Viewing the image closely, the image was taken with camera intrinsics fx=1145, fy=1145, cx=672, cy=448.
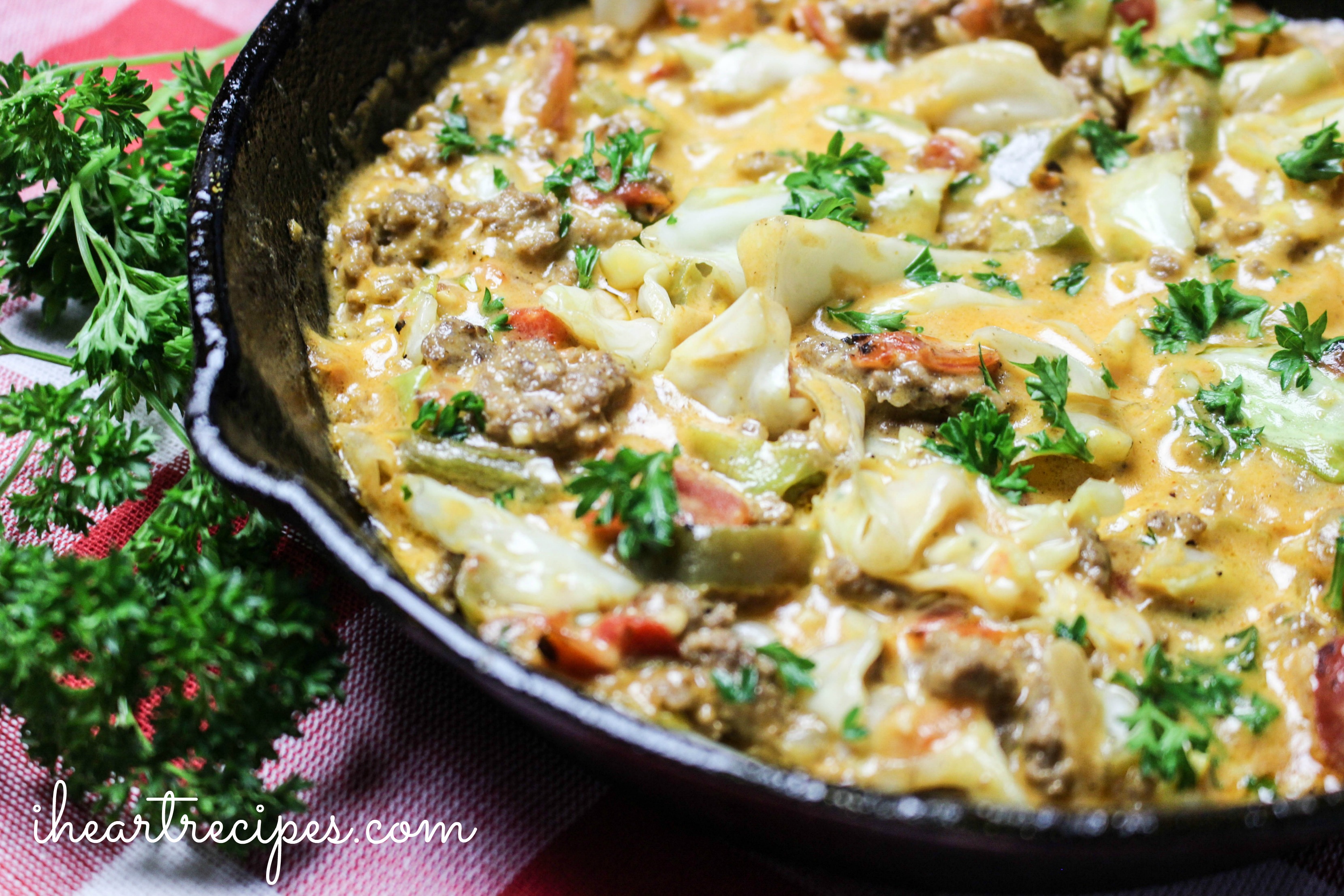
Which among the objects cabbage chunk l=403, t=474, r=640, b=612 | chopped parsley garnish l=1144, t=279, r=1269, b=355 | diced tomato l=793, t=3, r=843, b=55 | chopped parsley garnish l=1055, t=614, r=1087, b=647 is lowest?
chopped parsley garnish l=1055, t=614, r=1087, b=647

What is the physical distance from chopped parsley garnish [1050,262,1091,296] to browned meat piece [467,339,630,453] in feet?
5.19

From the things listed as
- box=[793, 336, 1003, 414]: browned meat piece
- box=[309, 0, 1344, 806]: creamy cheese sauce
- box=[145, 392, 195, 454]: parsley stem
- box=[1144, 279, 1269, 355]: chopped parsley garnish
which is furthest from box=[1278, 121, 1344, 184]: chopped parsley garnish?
box=[145, 392, 195, 454]: parsley stem

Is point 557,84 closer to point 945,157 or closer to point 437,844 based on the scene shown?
point 945,157

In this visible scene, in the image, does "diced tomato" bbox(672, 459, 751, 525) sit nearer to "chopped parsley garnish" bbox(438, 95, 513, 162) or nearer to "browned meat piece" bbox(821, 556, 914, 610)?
"browned meat piece" bbox(821, 556, 914, 610)

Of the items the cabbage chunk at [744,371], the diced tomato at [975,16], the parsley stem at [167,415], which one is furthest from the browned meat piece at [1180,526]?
the parsley stem at [167,415]

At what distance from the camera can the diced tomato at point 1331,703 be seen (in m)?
2.89

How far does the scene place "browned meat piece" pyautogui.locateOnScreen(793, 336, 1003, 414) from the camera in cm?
347

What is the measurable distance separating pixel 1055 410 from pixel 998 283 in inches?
27.4

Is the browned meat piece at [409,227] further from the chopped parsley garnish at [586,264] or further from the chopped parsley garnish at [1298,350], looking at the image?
the chopped parsley garnish at [1298,350]

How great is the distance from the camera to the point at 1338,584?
10.3 ft

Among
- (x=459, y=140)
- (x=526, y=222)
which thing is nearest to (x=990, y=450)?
(x=526, y=222)

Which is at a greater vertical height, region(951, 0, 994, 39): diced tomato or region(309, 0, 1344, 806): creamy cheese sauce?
region(951, 0, 994, 39): diced tomato

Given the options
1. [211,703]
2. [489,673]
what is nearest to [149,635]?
[211,703]

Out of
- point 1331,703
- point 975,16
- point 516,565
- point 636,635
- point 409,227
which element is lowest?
point 1331,703
